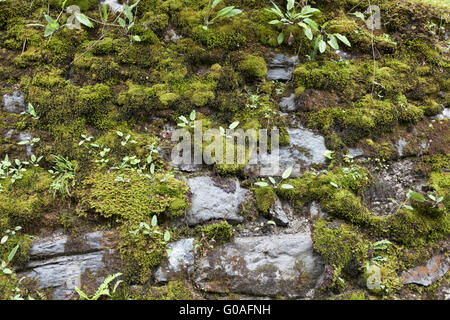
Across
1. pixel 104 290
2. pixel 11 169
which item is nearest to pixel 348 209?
pixel 104 290

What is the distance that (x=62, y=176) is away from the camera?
10.3 feet

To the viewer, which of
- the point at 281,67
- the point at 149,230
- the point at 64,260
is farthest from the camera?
the point at 281,67

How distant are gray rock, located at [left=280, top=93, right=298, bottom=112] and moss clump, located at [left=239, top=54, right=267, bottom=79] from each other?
1.41 ft

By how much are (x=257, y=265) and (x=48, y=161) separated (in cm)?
237

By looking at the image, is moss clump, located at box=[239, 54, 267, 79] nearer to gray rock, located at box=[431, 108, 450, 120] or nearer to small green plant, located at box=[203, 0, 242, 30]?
small green plant, located at box=[203, 0, 242, 30]

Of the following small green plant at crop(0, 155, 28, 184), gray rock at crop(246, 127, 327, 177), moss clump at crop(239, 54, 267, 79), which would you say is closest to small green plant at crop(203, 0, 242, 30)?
moss clump at crop(239, 54, 267, 79)

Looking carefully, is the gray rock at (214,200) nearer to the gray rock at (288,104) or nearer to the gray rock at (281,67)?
the gray rock at (288,104)

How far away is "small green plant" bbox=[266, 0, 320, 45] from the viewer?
12.6 feet

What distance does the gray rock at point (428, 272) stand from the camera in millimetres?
2837

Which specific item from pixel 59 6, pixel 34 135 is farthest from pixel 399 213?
pixel 59 6

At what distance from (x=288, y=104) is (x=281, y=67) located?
1.86 ft

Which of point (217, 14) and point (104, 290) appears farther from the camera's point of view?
point (217, 14)

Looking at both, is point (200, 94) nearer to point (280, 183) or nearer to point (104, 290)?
point (280, 183)
